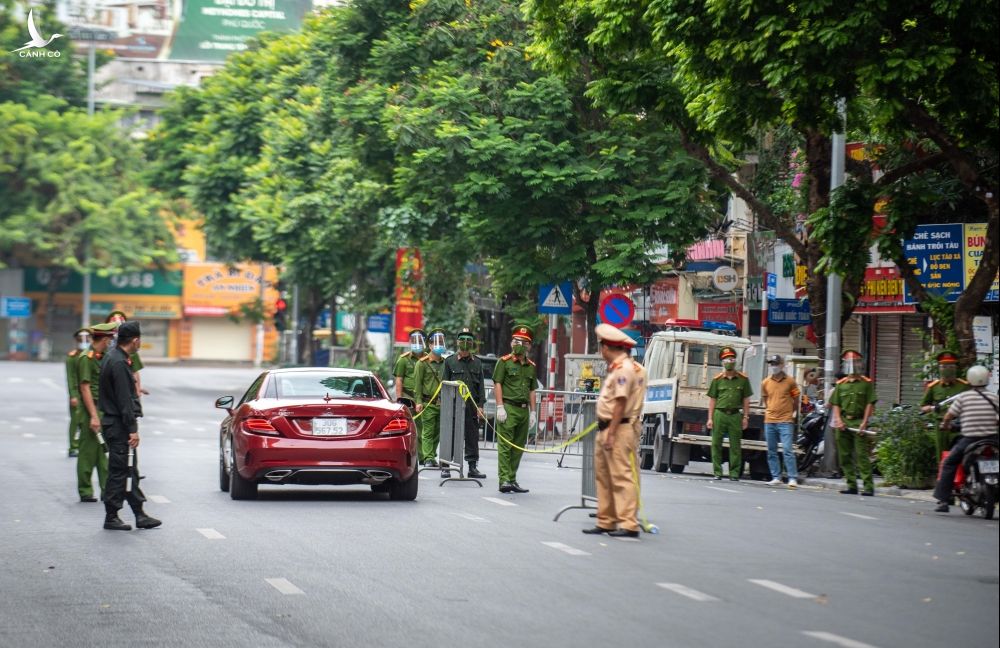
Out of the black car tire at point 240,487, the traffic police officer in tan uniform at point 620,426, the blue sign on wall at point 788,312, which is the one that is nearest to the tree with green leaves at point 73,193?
the blue sign on wall at point 788,312

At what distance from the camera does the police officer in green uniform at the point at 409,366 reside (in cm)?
2370

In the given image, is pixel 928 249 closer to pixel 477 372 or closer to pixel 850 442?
pixel 850 442

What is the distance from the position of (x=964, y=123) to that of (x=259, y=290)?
72.5 metres

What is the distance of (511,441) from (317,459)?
292 centimetres

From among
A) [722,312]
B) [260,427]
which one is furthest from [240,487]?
[722,312]

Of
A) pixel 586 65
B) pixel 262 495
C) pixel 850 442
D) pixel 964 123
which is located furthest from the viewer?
pixel 586 65

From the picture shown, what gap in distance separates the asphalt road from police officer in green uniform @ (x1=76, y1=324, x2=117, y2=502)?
44cm

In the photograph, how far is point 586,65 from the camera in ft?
101

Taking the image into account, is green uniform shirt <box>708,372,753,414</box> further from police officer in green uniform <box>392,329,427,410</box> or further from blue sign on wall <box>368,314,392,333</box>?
blue sign on wall <box>368,314,392,333</box>

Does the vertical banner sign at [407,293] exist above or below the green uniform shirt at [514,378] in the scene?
above

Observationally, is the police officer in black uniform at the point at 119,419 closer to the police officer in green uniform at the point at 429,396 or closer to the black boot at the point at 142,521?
the black boot at the point at 142,521

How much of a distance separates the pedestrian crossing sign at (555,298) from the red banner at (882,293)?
552 centimetres

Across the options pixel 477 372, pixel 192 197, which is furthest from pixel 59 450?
pixel 192 197

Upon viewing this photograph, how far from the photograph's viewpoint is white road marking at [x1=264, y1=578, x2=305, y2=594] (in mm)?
10648
